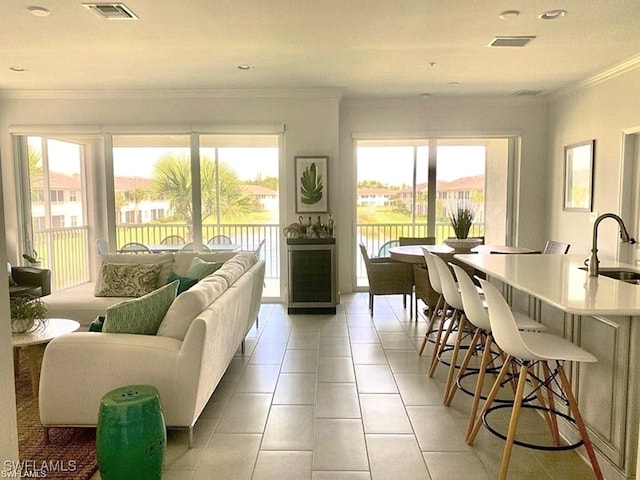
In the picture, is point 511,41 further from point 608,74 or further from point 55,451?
point 55,451

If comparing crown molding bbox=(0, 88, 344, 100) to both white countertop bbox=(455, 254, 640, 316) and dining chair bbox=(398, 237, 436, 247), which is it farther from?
white countertop bbox=(455, 254, 640, 316)

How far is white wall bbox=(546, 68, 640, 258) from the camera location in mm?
4781

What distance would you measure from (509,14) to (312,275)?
326cm

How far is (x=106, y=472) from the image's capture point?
2.10 metres

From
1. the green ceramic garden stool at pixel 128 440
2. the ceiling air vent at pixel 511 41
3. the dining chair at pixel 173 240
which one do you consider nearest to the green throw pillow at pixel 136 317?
the green ceramic garden stool at pixel 128 440

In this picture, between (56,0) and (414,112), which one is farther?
(414,112)

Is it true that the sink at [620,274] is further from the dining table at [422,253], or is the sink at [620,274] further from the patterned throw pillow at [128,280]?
the patterned throw pillow at [128,280]

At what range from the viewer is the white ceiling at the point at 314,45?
10.8 ft

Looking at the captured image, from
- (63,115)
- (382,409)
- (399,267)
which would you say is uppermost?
(63,115)

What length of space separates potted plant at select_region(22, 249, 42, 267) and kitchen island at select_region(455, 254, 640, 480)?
5.71 meters

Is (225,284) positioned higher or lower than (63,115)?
lower

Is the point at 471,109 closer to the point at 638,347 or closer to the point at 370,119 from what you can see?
the point at 370,119

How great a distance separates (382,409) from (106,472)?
5.36 ft

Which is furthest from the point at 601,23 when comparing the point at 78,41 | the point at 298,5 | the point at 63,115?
the point at 63,115
